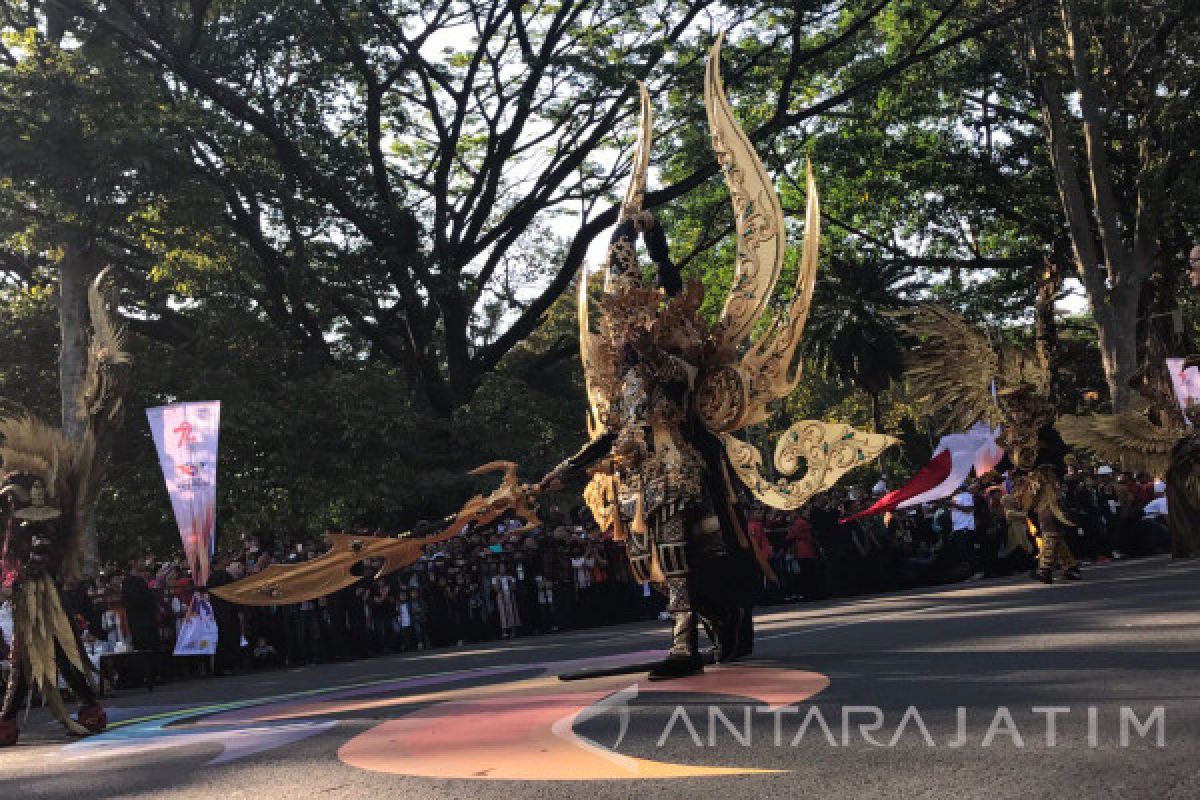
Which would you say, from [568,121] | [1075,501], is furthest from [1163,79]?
[568,121]

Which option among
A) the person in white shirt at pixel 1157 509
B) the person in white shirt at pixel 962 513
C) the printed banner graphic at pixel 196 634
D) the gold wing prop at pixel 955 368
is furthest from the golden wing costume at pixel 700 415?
the person in white shirt at pixel 1157 509

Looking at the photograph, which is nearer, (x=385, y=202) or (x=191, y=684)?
(x=191, y=684)

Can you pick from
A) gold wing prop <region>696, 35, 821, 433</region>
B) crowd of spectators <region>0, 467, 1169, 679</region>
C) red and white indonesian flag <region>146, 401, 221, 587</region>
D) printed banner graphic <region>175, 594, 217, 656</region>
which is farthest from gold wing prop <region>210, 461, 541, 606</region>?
printed banner graphic <region>175, 594, 217, 656</region>

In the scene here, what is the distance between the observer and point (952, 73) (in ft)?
76.8

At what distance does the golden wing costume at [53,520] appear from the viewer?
8.44 meters

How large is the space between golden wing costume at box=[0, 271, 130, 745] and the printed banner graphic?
21.2ft

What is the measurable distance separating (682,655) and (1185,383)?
8800mm

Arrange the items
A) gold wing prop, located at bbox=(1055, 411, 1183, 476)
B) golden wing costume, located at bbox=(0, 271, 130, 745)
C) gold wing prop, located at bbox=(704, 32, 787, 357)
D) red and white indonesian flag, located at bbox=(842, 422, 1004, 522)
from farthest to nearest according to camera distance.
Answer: red and white indonesian flag, located at bbox=(842, 422, 1004, 522), gold wing prop, located at bbox=(1055, 411, 1183, 476), golden wing costume, located at bbox=(0, 271, 130, 745), gold wing prop, located at bbox=(704, 32, 787, 357)

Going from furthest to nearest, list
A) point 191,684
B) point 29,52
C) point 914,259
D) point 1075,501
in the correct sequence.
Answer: point 914,259, point 1075,501, point 29,52, point 191,684

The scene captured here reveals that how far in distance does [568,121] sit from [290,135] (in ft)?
18.8

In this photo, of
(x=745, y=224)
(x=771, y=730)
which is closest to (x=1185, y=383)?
(x=745, y=224)

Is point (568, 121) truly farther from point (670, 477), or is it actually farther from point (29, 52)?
point (670, 477)

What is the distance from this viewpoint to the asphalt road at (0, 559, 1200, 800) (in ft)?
12.6

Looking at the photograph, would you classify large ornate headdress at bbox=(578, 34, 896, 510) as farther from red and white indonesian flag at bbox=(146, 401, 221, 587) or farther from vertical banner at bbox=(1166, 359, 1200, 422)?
vertical banner at bbox=(1166, 359, 1200, 422)
